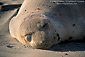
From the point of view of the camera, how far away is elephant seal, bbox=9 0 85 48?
2609 millimetres

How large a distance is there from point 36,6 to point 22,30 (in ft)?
2.45

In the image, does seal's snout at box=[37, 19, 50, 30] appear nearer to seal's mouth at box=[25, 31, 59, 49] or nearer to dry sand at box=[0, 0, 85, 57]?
seal's mouth at box=[25, 31, 59, 49]

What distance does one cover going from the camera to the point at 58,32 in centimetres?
287

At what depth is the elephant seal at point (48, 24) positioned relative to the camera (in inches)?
103

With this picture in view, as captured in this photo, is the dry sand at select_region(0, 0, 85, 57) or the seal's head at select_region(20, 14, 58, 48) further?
the seal's head at select_region(20, 14, 58, 48)

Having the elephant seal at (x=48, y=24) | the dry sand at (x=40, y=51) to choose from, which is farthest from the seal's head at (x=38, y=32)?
the dry sand at (x=40, y=51)

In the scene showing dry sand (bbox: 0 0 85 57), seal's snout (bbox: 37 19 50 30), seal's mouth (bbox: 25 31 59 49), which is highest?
seal's snout (bbox: 37 19 50 30)

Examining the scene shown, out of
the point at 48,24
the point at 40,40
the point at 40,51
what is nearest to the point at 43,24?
the point at 48,24

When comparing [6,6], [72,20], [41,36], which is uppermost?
[6,6]

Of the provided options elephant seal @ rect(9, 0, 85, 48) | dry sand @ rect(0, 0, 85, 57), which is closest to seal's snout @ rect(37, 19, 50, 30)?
elephant seal @ rect(9, 0, 85, 48)

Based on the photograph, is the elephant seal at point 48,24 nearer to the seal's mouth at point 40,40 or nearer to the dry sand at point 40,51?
the seal's mouth at point 40,40

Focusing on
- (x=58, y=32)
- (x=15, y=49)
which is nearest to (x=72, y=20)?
(x=58, y=32)

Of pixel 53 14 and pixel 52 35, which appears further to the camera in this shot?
pixel 53 14

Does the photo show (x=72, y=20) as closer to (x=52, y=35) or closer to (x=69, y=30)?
(x=69, y=30)
